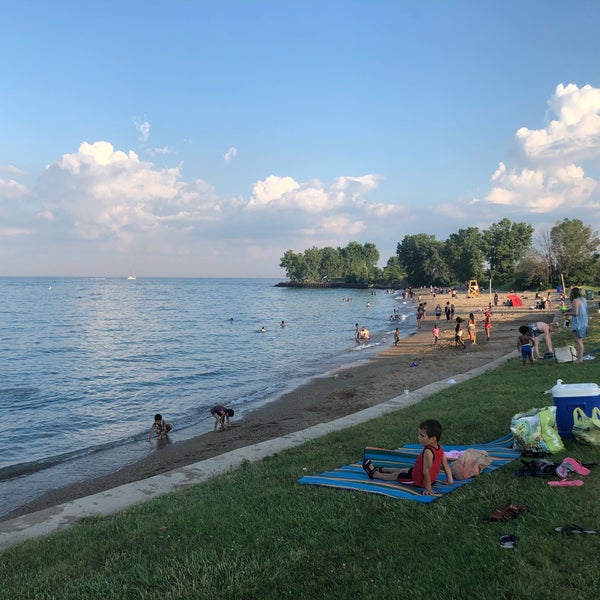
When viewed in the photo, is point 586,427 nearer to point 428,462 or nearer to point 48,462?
point 428,462

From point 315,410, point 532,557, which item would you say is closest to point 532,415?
point 532,557

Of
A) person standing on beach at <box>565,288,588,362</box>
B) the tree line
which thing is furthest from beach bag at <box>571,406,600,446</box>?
the tree line

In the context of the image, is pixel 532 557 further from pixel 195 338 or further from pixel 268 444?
pixel 195 338

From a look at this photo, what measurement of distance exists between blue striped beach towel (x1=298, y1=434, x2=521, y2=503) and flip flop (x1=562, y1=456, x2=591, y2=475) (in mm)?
755

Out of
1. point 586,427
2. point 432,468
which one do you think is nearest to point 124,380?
point 432,468

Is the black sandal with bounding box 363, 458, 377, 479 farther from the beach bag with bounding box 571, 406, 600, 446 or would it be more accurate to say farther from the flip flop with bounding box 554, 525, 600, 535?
the beach bag with bounding box 571, 406, 600, 446

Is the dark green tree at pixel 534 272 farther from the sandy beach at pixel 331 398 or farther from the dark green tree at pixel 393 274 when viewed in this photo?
the dark green tree at pixel 393 274

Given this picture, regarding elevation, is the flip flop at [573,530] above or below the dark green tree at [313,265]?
below

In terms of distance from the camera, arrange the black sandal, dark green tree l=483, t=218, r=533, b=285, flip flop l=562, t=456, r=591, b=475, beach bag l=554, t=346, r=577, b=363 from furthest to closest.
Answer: dark green tree l=483, t=218, r=533, b=285
beach bag l=554, t=346, r=577, b=363
the black sandal
flip flop l=562, t=456, r=591, b=475

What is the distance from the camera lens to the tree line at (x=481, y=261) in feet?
251

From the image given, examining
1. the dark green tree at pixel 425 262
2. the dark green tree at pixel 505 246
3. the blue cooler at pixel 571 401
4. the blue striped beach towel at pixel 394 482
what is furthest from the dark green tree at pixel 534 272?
the blue striped beach towel at pixel 394 482

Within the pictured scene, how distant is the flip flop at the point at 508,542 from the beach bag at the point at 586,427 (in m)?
3.00

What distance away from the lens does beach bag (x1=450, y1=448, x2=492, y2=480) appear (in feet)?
19.2

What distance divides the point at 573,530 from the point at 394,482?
7.16ft
